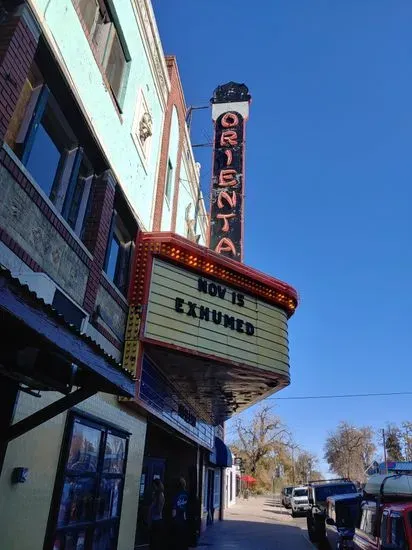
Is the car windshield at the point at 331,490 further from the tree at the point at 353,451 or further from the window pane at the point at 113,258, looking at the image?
the tree at the point at 353,451

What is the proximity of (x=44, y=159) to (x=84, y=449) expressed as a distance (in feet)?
13.5

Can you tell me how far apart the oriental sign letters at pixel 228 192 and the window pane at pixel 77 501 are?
6973mm

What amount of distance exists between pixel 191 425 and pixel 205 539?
4.54 m

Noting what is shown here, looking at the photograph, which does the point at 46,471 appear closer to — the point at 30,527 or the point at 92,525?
the point at 30,527

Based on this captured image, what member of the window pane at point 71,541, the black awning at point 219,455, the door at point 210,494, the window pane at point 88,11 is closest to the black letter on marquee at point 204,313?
the window pane at point 71,541

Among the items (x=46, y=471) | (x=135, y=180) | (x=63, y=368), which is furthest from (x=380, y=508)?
(x=135, y=180)

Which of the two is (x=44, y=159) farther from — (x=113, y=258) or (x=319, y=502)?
(x=319, y=502)

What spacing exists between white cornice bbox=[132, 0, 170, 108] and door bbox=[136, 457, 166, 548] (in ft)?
32.7

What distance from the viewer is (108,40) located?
8.44 m

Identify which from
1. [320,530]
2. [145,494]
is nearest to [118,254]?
[145,494]

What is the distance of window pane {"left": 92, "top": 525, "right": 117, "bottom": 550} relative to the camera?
691cm

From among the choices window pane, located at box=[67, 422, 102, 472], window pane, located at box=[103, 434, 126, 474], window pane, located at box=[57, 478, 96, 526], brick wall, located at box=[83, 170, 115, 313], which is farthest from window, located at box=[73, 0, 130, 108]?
window pane, located at box=[57, 478, 96, 526]

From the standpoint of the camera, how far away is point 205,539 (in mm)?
15227

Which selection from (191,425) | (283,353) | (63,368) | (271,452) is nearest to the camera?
(63,368)
